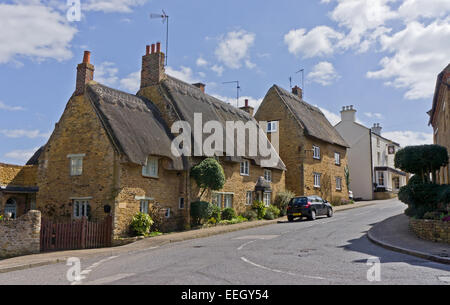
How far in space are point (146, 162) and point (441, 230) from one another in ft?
40.6

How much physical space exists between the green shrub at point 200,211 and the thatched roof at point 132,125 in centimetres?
214

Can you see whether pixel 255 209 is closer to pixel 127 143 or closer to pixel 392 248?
pixel 127 143

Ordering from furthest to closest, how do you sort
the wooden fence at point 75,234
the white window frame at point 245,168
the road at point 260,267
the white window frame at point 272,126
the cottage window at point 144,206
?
1. the white window frame at point 272,126
2. the white window frame at point 245,168
3. the cottage window at point 144,206
4. the wooden fence at point 75,234
5. the road at point 260,267

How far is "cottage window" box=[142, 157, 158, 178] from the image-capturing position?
1956 centimetres

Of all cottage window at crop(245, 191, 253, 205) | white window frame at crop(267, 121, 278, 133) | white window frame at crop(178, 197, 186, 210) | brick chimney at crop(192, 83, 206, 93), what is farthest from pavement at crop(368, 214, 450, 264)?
white window frame at crop(267, 121, 278, 133)

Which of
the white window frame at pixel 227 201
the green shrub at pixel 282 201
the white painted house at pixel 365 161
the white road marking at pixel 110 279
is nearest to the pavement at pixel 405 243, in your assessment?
the white road marking at pixel 110 279

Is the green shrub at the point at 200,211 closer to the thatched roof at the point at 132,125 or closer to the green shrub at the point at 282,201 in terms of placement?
the thatched roof at the point at 132,125

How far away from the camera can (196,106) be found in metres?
25.2

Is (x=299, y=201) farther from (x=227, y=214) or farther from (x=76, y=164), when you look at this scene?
(x=76, y=164)

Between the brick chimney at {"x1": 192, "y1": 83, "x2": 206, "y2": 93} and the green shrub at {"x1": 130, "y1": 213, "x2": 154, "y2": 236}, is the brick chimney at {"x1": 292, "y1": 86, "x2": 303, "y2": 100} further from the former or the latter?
the green shrub at {"x1": 130, "y1": 213, "x2": 154, "y2": 236}

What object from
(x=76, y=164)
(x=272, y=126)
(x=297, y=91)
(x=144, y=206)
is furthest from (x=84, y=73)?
(x=297, y=91)

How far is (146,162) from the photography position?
1895cm

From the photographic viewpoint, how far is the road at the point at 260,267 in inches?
317

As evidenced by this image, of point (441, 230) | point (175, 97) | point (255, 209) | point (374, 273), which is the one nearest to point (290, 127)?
point (255, 209)
